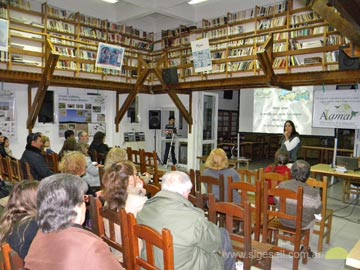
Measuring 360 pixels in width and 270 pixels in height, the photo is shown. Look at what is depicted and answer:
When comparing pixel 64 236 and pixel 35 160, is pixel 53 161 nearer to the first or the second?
pixel 35 160

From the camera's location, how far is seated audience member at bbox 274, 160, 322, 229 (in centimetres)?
288

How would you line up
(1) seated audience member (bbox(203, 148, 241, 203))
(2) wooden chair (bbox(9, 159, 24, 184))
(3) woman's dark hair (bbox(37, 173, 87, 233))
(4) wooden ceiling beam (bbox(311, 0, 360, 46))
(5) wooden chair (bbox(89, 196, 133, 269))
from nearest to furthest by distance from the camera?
(3) woman's dark hair (bbox(37, 173, 87, 233)), (5) wooden chair (bbox(89, 196, 133, 269)), (1) seated audience member (bbox(203, 148, 241, 203)), (4) wooden ceiling beam (bbox(311, 0, 360, 46)), (2) wooden chair (bbox(9, 159, 24, 184))

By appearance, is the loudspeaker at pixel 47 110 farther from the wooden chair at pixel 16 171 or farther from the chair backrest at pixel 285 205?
the chair backrest at pixel 285 205

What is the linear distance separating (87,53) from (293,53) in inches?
187

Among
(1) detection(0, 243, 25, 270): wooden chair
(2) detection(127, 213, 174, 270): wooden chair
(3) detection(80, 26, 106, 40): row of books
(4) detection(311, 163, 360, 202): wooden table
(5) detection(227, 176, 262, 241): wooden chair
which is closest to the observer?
(1) detection(0, 243, 25, 270): wooden chair

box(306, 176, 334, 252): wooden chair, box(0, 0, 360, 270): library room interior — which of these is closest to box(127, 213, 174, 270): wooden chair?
box(0, 0, 360, 270): library room interior

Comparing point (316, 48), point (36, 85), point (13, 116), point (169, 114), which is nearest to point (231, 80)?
point (316, 48)

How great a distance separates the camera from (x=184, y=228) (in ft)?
5.37

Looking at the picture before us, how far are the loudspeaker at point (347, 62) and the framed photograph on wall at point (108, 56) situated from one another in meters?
4.43

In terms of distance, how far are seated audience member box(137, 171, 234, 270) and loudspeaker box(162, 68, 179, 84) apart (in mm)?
5862

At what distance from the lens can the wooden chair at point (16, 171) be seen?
396cm

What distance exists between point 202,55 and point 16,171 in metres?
4.25

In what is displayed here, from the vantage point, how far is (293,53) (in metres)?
5.89

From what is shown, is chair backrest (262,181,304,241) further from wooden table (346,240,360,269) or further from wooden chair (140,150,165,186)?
wooden chair (140,150,165,186)
